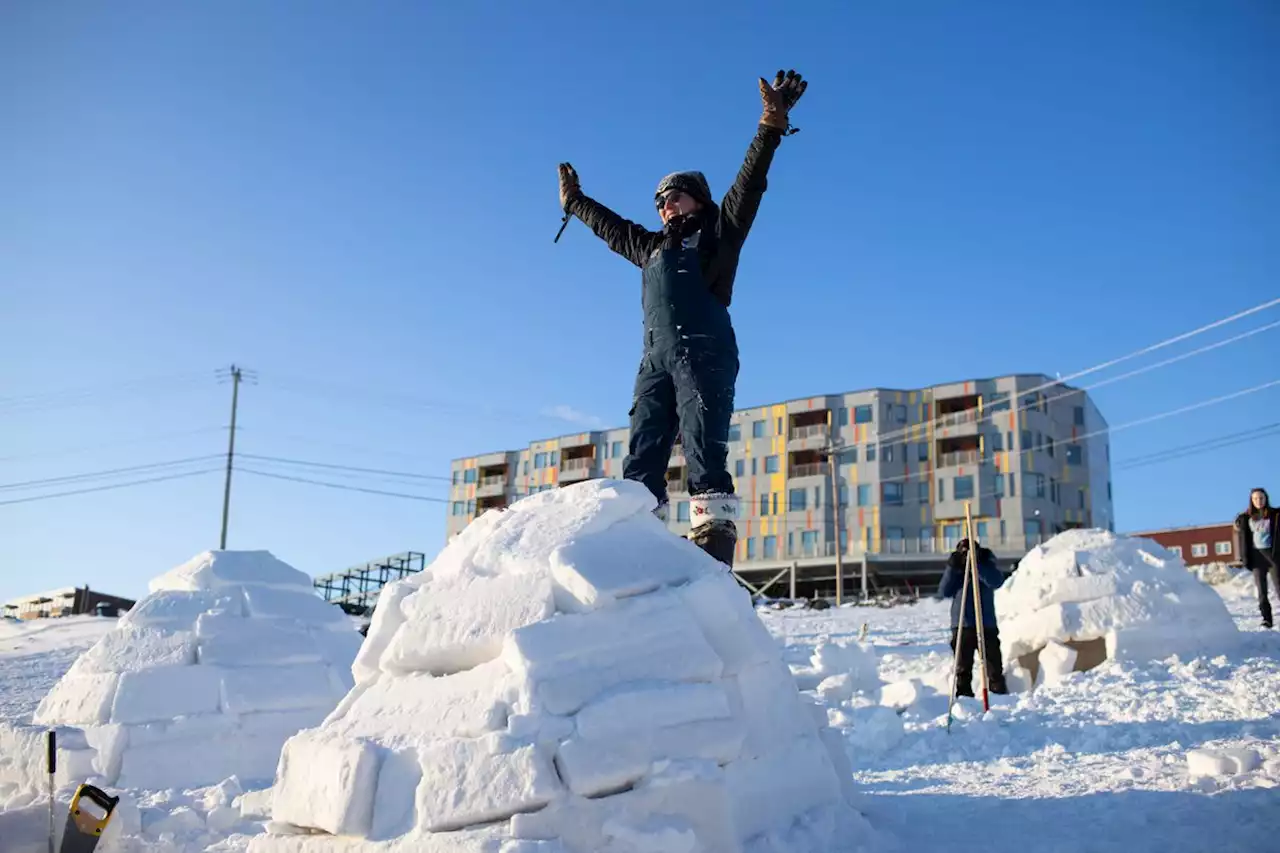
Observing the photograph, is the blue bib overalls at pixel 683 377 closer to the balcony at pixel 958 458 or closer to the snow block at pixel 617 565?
the snow block at pixel 617 565

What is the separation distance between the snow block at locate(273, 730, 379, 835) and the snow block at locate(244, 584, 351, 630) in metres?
4.04

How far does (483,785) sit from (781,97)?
2.71 m

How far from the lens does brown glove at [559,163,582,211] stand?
4.61m

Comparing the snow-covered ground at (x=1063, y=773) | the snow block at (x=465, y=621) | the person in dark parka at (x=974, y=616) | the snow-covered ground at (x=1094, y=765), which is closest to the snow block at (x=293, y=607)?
the snow-covered ground at (x=1063, y=773)

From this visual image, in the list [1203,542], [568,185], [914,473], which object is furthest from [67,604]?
[1203,542]

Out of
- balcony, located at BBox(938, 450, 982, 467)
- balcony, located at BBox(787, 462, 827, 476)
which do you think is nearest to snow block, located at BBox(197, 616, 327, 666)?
balcony, located at BBox(938, 450, 982, 467)

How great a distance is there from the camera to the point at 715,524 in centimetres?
378

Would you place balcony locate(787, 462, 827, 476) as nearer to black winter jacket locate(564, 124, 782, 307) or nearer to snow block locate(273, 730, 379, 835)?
black winter jacket locate(564, 124, 782, 307)

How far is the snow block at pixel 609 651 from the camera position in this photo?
9.11ft

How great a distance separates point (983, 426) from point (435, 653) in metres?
42.3

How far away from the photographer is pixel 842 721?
6613mm

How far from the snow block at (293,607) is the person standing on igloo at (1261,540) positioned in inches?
374

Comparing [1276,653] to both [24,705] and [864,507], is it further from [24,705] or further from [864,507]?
[864,507]

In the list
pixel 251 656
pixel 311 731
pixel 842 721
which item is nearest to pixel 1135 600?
pixel 842 721
